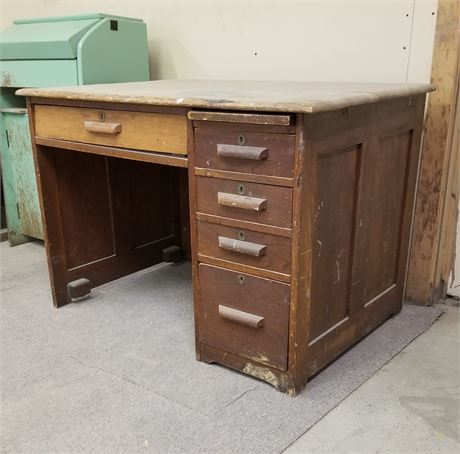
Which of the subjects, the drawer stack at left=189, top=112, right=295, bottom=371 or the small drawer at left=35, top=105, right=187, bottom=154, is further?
the small drawer at left=35, top=105, right=187, bottom=154

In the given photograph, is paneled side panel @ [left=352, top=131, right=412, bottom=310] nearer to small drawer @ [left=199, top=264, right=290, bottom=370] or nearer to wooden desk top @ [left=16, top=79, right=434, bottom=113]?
wooden desk top @ [left=16, top=79, right=434, bottom=113]

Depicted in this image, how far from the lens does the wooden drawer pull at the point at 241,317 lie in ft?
4.75

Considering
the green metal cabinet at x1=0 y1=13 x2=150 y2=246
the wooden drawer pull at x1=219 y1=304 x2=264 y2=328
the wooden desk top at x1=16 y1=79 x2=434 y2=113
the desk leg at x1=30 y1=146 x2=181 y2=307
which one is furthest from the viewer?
the green metal cabinet at x1=0 y1=13 x2=150 y2=246

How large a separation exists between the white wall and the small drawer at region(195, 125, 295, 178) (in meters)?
0.82

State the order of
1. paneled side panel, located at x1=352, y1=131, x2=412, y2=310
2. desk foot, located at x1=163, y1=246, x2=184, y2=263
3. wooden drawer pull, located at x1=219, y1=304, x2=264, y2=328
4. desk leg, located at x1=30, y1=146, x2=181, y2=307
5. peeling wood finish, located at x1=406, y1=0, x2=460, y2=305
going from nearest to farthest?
wooden drawer pull, located at x1=219, y1=304, x2=264, y2=328 < paneled side panel, located at x1=352, y1=131, x2=412, y2=310 < peeling wood finish, located at x1=406, y1=0, x2=460, y2=305 < desk leg, located at x1=30, y1=146, x2=181, y2=307 < desk foot, located at x1=163, y1=246, x2=184, y2=263

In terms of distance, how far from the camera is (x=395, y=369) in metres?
1.60

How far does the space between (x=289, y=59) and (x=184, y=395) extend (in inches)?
52.5

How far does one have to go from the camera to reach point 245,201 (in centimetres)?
135

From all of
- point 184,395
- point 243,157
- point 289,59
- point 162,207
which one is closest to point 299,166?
point 243,157

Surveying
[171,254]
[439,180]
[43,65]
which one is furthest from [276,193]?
[43,65]

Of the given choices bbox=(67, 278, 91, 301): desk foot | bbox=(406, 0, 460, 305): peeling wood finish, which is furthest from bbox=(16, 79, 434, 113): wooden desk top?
bbox=(67, 278, 91, 301): desk foot

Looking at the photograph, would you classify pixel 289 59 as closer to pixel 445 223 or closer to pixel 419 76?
pixel 419 76

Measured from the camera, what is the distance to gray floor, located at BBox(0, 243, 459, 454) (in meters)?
1.30

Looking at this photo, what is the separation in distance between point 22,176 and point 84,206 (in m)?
0.66
